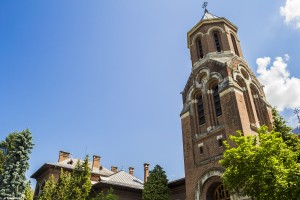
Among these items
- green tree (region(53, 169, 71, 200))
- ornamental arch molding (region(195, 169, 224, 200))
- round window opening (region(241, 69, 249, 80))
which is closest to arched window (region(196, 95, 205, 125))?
round window opening (region(241, 69, 249, 80))

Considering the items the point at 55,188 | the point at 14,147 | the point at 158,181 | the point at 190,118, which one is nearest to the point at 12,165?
the point at 14,147

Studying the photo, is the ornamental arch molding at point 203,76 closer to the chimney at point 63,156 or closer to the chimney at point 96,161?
the chimney at point 96,161

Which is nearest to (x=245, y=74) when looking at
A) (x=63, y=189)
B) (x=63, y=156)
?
(x=63, y=189)

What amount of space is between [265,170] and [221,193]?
7343 mm

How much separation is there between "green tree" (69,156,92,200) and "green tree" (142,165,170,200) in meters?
5.02

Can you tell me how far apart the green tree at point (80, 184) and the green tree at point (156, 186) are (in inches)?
198

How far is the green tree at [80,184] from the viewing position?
70.4ft

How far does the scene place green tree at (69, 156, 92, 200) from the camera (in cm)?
2147

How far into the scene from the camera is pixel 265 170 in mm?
13719

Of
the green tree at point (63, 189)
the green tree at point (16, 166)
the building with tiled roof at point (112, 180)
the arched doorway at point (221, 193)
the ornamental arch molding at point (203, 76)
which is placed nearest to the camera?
the arched doorway at point (221, 193)

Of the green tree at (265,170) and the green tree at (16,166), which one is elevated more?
the green tree at (16,166)

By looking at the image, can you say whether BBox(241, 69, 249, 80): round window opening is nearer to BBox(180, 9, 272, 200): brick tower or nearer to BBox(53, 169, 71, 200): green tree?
BBox(180, 9, 272, 200): brick tower

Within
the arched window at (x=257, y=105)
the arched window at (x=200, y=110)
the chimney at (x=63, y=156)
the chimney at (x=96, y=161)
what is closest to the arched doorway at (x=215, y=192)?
the arched window at (x=200, y=110)

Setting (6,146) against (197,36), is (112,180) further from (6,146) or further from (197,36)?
(197,36)
